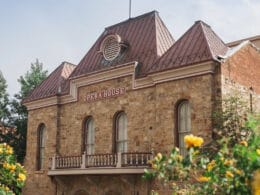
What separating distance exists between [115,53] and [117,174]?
6292 mm

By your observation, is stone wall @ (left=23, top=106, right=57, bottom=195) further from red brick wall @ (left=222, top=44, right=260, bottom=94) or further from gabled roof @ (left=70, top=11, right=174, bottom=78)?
red brick wall @ (left=222, top=44, right=260, bottom=94)

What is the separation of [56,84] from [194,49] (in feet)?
32.4

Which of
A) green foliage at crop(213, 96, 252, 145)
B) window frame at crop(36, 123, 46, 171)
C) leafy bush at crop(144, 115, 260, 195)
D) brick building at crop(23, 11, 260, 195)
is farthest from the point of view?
window frame at crop(36, 123, 46, 171)

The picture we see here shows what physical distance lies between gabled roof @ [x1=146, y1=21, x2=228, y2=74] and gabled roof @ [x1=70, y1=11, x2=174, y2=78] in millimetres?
1354

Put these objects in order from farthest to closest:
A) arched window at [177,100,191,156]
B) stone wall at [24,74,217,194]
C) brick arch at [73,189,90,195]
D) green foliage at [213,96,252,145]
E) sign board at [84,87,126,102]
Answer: brick arch at [73,189,90,195], sign board at [84,87,126,102], arched window at [177,100,191,156], stone wall at [24,74,217,194], green foliage at [213,96,252,145]

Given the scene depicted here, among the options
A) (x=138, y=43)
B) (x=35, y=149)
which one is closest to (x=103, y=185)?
(x=35, y=149)

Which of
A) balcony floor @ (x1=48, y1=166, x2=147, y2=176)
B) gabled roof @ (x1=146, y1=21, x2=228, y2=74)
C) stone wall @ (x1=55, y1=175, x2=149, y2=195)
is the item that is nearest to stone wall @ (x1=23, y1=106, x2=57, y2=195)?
stone wall @ (x1=55, y1=175, x2=149, y2=195)

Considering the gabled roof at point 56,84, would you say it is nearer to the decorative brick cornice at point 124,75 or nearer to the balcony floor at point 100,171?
the decorative brick cornice at point 124,75

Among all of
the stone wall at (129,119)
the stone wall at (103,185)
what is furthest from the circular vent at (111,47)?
the stone wall at (103,185)

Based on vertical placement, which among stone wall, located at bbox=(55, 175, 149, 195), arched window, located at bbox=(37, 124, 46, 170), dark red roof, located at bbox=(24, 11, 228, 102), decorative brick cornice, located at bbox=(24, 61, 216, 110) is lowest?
stone wall, located at bbox=(55, 175, 149, 195)

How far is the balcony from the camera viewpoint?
Answer: 61.7ft

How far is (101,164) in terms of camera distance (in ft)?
66.3

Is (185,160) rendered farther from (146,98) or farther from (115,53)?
(115,53)

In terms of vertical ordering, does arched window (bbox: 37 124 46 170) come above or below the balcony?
above
